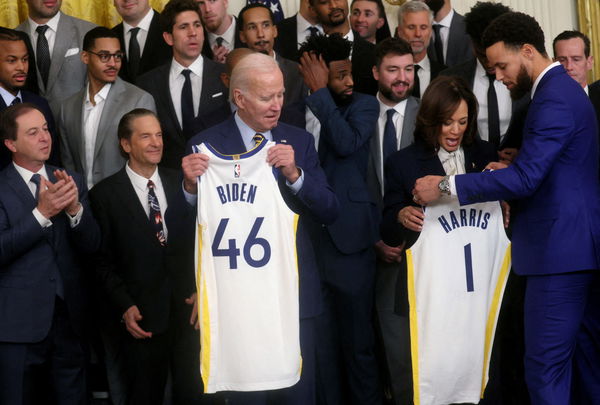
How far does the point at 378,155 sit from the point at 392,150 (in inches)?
3.0

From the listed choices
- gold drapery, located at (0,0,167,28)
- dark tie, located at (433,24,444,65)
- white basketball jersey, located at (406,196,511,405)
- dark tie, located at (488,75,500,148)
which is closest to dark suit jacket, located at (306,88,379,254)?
white basketball jersey, located at (406,196,511,405)

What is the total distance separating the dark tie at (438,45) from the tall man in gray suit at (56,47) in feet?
7.10

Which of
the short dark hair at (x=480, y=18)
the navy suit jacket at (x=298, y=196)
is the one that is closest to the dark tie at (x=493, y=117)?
the short dark hair at (x=480, y=18)

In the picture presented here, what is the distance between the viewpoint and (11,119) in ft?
14.8

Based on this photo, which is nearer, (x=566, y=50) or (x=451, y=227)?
A: (x=451, y=227)

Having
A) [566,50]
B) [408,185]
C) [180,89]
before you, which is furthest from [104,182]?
[566,50]

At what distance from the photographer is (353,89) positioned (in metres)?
5.30

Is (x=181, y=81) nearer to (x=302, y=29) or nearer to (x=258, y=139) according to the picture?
(x=302, y=29)

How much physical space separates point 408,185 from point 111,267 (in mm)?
1521

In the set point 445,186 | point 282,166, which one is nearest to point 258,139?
point 282,166

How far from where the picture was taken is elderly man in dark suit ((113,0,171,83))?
5.71 m

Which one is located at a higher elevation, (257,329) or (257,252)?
(257,252)

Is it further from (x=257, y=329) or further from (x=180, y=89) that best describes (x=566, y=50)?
(x=257, y=329)

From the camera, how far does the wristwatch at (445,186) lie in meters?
3.94
